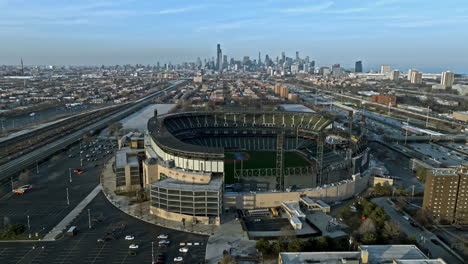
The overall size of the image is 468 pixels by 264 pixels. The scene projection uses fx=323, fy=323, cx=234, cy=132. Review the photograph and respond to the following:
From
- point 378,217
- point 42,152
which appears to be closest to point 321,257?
point 378,217

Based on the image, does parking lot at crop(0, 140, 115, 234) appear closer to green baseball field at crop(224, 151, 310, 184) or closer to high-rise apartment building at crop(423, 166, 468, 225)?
green baseball field at crop(224, 151, 310, 184)

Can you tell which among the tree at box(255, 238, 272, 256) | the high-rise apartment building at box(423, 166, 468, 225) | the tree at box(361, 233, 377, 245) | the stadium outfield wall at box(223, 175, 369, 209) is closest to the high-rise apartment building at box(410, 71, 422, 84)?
the stadium outfield wall at box(223, 175, 369, 209)

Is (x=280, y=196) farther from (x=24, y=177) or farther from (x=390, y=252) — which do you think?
(x=24, y=177)

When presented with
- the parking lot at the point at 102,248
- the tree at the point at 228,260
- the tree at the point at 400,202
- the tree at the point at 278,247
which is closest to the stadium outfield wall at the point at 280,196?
the tree at the point at 400,202

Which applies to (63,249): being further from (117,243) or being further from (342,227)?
(342,227)

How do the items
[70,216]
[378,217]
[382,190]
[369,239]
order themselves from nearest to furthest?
[369,239] < [378,217] < [70,216] < [382,190]

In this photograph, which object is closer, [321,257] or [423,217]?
[321,257]
